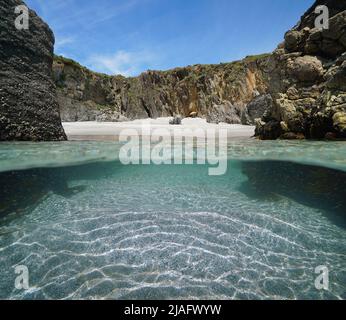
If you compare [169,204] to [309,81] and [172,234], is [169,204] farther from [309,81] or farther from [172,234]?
[309,81]

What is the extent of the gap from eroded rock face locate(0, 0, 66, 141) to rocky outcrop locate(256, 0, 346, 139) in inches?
532

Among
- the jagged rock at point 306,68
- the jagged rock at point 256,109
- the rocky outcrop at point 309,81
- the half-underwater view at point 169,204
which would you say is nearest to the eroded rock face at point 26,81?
the half-underwater view at point 169,204

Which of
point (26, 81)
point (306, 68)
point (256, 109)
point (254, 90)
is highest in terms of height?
point (254, 90)

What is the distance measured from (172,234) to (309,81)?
17.0 metres

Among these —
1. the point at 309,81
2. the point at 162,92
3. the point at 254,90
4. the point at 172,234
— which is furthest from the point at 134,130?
the point at 172,234

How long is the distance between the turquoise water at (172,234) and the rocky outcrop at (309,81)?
8.93 m

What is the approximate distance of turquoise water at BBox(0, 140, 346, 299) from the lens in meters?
3.15

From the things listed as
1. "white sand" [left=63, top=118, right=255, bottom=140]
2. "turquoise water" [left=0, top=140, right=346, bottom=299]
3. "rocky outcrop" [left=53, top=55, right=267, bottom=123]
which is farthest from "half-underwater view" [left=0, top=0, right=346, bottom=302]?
"rocky outcrop" [left=53, top=55, right=267, bottom=123]

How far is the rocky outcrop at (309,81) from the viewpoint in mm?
15258

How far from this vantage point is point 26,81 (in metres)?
13.1

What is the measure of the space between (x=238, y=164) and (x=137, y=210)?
5.42 meters

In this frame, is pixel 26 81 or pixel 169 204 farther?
pixel 26 81

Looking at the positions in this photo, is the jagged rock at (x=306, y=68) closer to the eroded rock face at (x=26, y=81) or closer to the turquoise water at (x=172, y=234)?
the turquoise water at (x=172, y=234)
